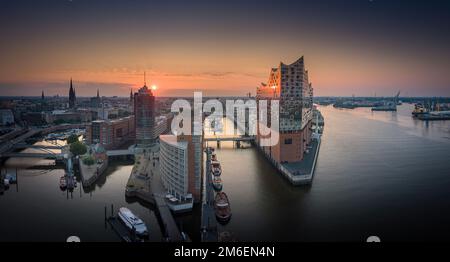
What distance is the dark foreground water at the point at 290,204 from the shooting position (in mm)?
4355

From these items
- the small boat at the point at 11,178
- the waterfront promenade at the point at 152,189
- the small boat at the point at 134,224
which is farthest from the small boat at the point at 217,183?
the small boat at the point at 11,178

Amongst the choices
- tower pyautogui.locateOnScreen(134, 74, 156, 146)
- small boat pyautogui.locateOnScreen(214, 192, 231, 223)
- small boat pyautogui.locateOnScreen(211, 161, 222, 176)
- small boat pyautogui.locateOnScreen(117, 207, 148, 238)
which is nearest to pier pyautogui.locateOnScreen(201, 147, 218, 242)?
small boat pyautogui.locateOnScreen(214, 192, 231, 223)

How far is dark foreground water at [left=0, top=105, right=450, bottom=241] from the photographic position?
436 centimetres

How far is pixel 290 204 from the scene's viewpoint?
5547 mm

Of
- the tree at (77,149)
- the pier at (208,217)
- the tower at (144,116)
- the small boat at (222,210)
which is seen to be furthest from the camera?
the tower at (144,116)

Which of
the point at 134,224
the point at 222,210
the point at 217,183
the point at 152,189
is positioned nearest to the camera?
the point at 134,224

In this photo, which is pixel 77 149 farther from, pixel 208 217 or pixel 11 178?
pixel 208 217

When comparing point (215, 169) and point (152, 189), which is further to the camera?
point (215, 169)

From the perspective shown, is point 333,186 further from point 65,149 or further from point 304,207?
point 65,149

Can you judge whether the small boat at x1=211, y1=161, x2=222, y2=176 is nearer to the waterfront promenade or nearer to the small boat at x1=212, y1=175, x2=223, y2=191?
the small boat at x1=212, y1=175, x2=223, y2=191

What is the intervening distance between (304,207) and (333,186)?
53.9 inches

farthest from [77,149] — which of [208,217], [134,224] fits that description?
[208,217]

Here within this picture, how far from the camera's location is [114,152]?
30.7ft

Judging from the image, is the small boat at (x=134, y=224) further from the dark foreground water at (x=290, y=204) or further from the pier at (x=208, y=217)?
the pier at (x=208, y=217)
